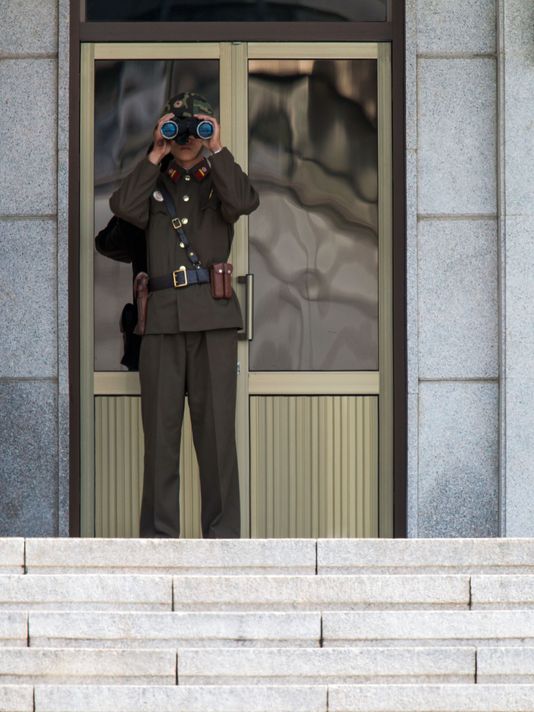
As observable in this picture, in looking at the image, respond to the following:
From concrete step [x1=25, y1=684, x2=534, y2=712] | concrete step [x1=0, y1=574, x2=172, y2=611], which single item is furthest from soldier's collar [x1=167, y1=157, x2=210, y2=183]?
concrete step [x1=25, y1=684, x2=534, y2=712]

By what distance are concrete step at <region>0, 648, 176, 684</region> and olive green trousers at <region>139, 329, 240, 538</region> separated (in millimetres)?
2099

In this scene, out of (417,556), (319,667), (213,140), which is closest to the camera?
(319,667)

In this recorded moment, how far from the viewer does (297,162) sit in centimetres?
877

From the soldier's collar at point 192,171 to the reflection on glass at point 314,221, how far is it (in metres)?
0.87

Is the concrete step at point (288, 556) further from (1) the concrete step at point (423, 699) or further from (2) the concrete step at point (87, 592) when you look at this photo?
(1) the concrete step at point (423, 699)

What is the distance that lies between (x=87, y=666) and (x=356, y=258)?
3.68 metres

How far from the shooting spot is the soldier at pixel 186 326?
25.4 ft

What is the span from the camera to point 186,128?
765cm

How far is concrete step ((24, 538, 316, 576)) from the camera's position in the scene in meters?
6.30

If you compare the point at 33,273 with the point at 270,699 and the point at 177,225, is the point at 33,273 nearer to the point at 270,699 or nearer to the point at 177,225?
the point at 177,225

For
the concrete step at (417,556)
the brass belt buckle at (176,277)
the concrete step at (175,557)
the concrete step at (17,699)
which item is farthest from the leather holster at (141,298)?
the concrete step at (17,699)

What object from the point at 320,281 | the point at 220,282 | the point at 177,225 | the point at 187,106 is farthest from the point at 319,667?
the point at 320,281

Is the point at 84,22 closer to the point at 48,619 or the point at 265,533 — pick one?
A: the point at 265,533

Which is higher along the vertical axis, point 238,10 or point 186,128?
point 238,10
